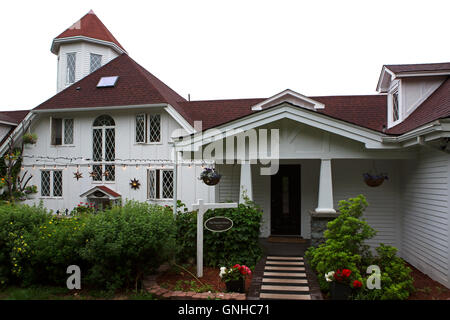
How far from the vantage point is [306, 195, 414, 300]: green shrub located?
16.0ft

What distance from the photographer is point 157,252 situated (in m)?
5.48

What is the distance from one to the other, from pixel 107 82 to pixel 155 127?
3239mm

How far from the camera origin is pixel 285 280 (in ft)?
18.5

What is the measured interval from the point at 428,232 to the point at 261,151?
12.9 feet

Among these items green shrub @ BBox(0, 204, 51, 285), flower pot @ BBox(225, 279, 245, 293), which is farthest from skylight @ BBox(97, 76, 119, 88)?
flower pot @ BBox(225, 279, 245, 293)

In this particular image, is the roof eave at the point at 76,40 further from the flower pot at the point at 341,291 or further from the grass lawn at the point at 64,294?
the flower pot at the point at 341,291

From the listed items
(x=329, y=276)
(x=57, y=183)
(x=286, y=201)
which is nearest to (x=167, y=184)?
(x=57, y=183)

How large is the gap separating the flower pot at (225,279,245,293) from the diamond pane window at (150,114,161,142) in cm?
855

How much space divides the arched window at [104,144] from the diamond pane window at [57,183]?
1.67m

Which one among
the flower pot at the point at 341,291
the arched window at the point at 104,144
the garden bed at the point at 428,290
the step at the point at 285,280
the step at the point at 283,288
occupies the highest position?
the arched window at the point at 104,144

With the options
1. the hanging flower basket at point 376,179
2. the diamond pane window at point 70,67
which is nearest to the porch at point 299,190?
the hanging flower basket at point 376,179

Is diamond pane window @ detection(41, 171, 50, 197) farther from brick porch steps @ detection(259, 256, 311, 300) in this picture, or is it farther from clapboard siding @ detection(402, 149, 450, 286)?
clapboard siding @ detection(402, 149, 450, 286)

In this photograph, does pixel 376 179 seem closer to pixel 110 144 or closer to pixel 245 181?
pixel 245 181

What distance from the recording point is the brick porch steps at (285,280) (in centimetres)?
502
